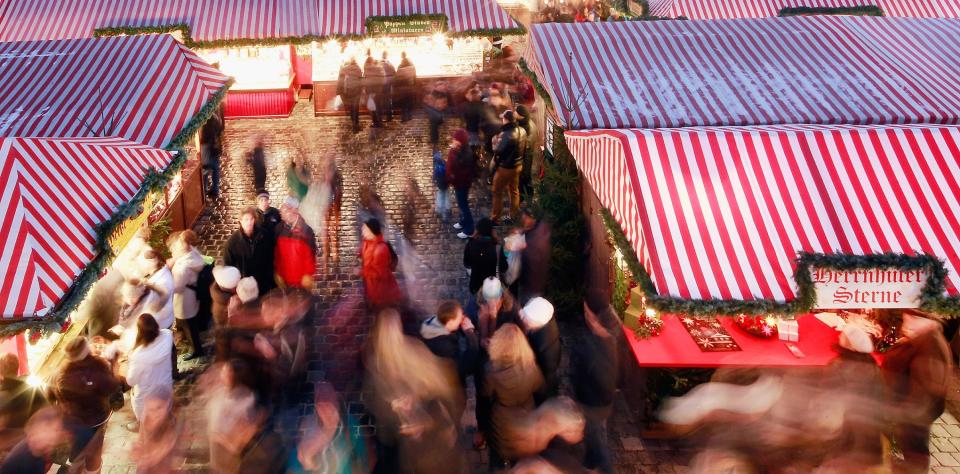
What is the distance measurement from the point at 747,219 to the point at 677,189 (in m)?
0.65

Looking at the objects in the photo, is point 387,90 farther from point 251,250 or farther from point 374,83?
point 251,250

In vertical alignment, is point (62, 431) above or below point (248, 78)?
below

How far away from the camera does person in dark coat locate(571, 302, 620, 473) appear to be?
5.71 metres

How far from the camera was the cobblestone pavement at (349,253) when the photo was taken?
651 centimetres

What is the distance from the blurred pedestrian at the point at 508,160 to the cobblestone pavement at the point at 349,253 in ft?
3.09

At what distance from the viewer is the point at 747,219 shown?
20.5 feet

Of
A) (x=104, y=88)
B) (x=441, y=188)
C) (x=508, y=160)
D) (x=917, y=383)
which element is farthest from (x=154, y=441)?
(x=104, y=88)

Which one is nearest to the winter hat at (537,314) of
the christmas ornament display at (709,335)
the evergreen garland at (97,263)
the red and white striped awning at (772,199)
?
the red and white striped awning at (772,199)

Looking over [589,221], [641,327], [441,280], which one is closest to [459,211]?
[441,280]

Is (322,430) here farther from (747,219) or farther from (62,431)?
(747,219)

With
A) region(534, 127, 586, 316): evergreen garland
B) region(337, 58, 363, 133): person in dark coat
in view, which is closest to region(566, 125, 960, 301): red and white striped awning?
region(534, 127, 586, 316): evergreen garland

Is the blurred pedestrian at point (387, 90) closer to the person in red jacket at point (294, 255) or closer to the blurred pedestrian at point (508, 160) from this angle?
the blurred pedestrian at point (508, 160)

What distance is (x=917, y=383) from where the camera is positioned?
553 centimetres

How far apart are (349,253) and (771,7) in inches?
465
